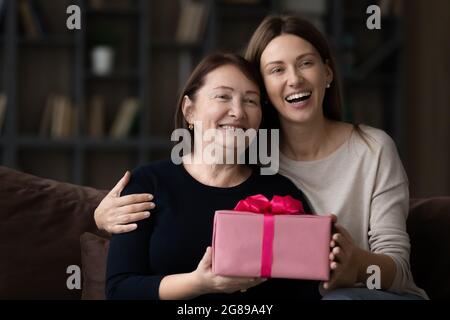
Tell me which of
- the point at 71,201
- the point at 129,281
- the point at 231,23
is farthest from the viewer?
the point at 231,23

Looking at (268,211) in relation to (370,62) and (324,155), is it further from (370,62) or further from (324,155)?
(370,62)

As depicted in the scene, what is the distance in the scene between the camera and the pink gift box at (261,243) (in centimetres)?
129

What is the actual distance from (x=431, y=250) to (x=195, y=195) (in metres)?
0.65

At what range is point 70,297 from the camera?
1.77 metres

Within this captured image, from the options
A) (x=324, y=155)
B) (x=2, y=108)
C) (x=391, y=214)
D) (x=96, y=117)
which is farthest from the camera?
(x=96, y=117)

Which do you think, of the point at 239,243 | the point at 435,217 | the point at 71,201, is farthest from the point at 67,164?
the point at 239,243

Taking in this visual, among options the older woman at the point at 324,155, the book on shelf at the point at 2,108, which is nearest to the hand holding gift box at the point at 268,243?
the older woman at the point at 324,155

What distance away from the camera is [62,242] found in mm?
1786

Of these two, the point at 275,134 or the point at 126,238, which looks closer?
the point at 126,238

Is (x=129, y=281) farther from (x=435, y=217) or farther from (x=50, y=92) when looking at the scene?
(x=50, y=92)

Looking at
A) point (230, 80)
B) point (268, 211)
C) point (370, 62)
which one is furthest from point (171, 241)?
point (370, 62)

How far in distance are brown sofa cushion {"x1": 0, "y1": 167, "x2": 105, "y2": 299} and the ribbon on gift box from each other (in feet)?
1.99

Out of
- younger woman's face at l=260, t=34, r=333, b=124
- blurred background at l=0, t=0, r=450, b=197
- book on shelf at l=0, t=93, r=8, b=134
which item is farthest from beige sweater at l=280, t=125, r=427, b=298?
book on shelf at l=0, t=93, r=8, b=134

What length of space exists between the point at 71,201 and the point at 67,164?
9.45 feet
